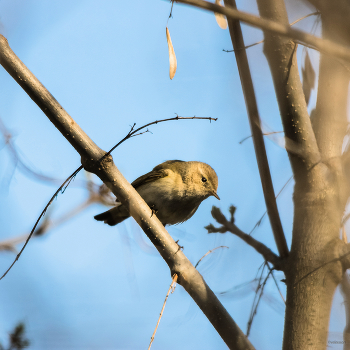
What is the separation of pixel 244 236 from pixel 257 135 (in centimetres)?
64

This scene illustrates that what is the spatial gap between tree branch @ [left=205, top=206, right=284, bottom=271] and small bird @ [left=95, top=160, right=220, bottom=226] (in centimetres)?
130

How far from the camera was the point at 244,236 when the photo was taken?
225cm

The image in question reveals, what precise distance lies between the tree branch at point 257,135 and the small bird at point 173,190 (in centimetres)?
190

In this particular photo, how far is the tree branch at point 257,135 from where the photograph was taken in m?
1.94

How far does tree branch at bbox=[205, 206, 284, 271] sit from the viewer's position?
6.91 feet

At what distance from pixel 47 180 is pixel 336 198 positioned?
6.49 ft

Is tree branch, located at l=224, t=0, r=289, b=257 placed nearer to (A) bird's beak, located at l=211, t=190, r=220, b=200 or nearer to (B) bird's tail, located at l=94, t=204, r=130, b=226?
(A) bird's beak, located at l=211, t=190, r=220, b=200

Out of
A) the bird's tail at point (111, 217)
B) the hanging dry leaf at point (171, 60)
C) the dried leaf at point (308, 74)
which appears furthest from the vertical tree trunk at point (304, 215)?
the bird's tail at point (111, 217)

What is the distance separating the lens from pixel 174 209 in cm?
404

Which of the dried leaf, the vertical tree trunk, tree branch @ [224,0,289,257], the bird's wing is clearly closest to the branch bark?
the vertical tree trunk

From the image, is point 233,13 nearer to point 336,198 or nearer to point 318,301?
point 336,198

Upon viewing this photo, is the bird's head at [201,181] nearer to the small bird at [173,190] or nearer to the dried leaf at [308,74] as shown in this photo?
the small bird at [173,190]

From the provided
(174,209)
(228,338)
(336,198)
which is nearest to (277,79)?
(336,198)

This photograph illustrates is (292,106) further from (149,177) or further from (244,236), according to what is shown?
(149,177)
